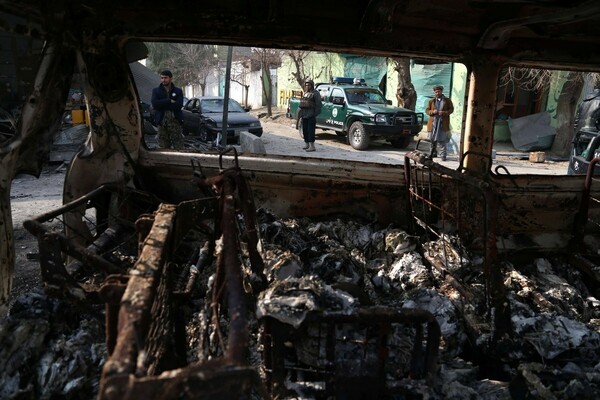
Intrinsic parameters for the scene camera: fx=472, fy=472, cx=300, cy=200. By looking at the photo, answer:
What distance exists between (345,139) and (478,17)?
11.9 metres

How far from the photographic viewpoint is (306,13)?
3.89m

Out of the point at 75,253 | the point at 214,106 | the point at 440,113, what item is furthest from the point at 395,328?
the point at 214,106

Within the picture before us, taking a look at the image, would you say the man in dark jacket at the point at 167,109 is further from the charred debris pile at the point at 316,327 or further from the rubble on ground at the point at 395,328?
the rubble on ground at the point at 395,328

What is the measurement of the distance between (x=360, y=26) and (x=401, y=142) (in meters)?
10.8

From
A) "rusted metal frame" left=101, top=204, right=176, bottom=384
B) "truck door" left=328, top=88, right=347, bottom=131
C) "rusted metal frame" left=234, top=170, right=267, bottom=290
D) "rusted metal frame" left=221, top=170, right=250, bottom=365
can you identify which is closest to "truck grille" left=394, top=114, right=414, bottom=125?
"truck door" left=328, top=88, right=347, bottom=131

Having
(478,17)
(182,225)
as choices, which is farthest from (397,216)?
(182,225)

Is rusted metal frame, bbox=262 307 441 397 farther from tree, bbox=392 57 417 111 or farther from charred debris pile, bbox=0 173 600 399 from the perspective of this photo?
tree, bbox=392 57 417 111

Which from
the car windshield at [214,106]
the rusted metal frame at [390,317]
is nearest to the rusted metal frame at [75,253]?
the rusted metal frame at [390,317]

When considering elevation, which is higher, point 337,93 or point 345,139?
point 337,93

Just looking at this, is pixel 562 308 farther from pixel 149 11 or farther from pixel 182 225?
pixel 149 11

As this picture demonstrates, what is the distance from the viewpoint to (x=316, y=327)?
104 inches

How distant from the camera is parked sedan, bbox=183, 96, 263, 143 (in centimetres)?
1401

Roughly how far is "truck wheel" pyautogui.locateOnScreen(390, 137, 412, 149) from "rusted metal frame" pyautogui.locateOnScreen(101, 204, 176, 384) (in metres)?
12.8

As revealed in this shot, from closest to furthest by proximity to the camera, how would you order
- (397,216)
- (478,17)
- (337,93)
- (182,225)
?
(182,225)
(478,17)
(397,216)
(337,93)
